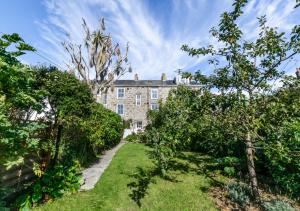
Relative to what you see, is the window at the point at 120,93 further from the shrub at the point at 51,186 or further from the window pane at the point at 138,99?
the shrub at the point at 51,186

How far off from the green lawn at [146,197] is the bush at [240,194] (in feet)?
2.30

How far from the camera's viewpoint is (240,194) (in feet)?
21.4

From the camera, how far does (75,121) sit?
774cm

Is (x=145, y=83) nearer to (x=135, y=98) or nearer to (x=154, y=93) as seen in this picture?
(x=154, y=93)

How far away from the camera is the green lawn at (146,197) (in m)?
5.96

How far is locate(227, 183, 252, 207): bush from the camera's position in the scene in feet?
20.5

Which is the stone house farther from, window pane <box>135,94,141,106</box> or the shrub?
the shrub

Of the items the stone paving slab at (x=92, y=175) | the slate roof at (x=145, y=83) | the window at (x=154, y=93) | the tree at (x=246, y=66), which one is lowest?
the stone paving slab at (x=92, y=175)

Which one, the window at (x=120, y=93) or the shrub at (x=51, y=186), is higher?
the window at (x=120, y=93)

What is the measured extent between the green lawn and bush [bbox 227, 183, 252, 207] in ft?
2.30

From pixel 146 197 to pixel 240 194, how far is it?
283 centimetres

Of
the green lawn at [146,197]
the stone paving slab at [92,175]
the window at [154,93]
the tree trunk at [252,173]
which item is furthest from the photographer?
the window at [154,93]

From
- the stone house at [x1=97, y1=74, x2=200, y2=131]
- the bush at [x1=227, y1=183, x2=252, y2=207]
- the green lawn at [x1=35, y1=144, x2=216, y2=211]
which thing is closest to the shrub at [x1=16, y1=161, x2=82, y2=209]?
the green lawn at [x1=35, y1=144, x2=216, y2=211]

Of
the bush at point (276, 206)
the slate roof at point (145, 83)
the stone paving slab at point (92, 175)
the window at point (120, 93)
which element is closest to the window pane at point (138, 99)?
the slate roof at point (145, 83)
